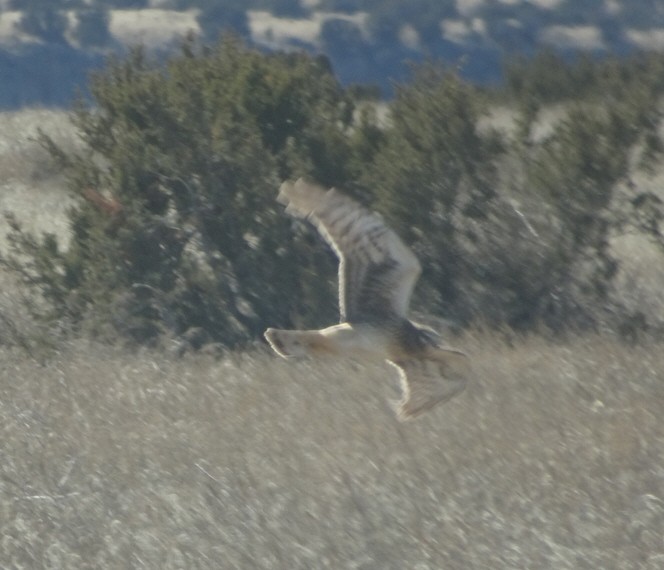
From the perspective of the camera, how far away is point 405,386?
5.86 metres

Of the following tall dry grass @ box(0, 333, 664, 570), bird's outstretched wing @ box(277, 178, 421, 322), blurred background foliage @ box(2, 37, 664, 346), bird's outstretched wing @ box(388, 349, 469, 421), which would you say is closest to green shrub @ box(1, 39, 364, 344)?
blurred background foliage @ box(2, 37, 664, 346)

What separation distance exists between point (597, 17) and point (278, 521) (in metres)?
30.6

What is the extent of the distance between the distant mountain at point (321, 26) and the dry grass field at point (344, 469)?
73.6ft

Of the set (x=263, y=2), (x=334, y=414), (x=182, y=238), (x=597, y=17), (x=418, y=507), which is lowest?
(x=263, y=2)

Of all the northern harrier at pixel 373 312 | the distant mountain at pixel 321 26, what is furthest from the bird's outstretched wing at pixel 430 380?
the distant mountain at pixel 321 26

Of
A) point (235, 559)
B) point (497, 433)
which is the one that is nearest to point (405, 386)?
point (497, 433)

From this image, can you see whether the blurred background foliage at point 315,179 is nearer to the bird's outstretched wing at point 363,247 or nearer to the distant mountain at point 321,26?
the bird's outstretched wing at point 363,247

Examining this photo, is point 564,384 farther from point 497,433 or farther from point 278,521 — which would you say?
point 278,521

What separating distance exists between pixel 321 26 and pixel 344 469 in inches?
1374

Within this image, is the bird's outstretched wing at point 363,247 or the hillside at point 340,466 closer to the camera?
the hillside at point 340,466

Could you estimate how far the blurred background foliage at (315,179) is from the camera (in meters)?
9.16

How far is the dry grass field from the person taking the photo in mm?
4898

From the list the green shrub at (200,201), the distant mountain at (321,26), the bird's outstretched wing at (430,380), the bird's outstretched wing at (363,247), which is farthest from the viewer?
the distant mountain at (321,26)

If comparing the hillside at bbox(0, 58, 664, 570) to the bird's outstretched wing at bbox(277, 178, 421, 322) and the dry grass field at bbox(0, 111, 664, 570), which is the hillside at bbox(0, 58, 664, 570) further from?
the bird's outstretched wing at bbox(277, 178, 421, 322)
